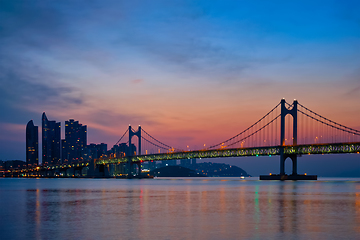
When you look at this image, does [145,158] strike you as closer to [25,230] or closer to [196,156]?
[196,156]

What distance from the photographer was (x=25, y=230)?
805 inches

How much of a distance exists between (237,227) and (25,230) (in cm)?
981

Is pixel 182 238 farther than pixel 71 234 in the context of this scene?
No

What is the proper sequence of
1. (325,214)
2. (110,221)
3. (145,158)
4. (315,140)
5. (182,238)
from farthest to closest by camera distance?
(145,158), (315,140), (325,214), (110,221), (182,238)

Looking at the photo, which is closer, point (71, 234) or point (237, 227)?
point (71, 234)

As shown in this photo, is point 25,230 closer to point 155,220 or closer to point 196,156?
point 155,220

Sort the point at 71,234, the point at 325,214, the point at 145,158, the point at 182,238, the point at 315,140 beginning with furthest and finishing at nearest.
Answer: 1. the point at 145,158
2. the point at 315,140
3. the point at 325,214
4. the point at 71,234
5. the point at 182,238

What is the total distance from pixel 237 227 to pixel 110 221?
6940mm

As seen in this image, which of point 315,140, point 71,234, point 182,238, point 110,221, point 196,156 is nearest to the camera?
point 182,238

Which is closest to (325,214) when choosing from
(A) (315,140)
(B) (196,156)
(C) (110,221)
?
(C) (110,221)

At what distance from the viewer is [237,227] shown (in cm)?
2077

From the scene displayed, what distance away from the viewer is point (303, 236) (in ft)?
59.1

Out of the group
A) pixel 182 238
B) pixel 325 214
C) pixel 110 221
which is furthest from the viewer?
pixel 325 214

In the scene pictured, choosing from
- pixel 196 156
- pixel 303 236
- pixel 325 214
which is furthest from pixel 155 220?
pixel 196 156
